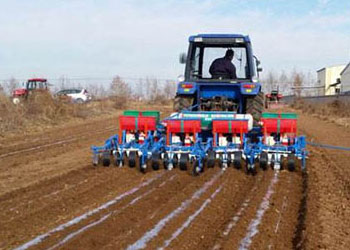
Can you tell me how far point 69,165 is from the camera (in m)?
9.30

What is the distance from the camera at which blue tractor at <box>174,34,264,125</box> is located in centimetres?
942

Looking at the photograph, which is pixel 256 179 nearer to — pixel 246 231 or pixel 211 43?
pixel 246 231

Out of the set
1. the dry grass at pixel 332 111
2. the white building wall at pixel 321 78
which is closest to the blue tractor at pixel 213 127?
the dry grass at pixel 332 111

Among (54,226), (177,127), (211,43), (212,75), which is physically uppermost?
(211,43)

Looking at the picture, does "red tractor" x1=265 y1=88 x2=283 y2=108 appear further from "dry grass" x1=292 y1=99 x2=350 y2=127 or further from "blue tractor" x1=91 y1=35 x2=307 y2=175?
"dry grass" x1=292 y1=99 x2=350 y2=127

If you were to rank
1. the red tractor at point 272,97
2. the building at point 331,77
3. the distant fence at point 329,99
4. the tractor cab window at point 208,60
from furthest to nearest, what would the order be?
1. the building at point 331,77
2. the distant fence at point 329,99
3. the red tractor at point 272,97
4. the tractor cab window at point 208,60

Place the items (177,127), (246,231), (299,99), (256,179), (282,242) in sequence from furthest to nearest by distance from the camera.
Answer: (299,99)
(177,127)
(256,179)
(246,231)
(282,242)

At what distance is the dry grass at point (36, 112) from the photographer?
59.3 ft

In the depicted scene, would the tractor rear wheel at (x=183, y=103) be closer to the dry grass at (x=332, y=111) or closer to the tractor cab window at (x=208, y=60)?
the tractor cab window at (x=208, y=60)

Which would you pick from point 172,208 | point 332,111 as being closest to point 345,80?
point 332,111

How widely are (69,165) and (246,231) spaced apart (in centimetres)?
530

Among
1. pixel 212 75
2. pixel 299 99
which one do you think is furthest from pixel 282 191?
pixel 299 99

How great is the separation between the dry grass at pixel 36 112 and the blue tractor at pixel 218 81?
29.4 feet

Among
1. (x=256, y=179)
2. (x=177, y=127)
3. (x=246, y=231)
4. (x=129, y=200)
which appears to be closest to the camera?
(x=246, y=231)
